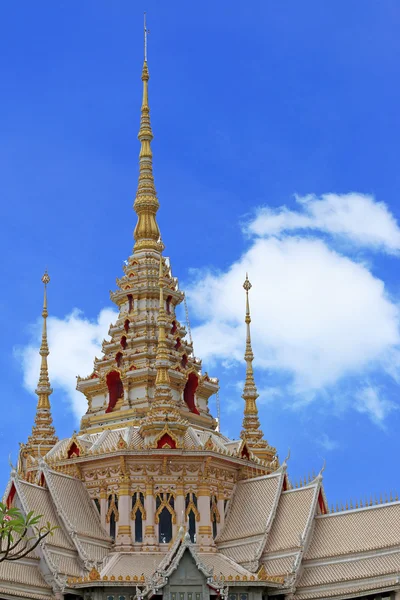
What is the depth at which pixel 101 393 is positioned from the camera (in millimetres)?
60844

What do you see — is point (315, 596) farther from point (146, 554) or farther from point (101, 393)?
point (101, 393)

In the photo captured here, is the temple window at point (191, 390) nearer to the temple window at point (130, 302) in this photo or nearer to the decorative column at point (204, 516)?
the temple window at point (130, 302)

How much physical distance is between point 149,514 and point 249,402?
16.6 meters

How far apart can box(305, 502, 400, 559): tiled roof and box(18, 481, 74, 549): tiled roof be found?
985cm

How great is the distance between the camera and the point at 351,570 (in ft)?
157

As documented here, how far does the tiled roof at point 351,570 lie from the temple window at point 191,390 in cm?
1322

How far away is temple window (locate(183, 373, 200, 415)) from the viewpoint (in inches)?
2383

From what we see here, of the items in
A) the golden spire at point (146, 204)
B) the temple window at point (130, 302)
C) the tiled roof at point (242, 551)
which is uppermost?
the golden spire at point (146, 204)

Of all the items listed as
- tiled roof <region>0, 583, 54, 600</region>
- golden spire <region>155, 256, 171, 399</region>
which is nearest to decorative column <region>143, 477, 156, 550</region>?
golden spire <region>155, 256, 171, 399</region>

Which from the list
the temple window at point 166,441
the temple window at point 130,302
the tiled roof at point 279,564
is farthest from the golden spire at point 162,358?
the tiled roof at point 279,564

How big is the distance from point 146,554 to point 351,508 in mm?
8685

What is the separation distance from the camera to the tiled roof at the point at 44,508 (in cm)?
4953

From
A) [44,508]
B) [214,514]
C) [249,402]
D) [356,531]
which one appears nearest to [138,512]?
[214,514]

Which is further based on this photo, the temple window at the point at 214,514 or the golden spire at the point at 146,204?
the golden spire at the point at 146,204
